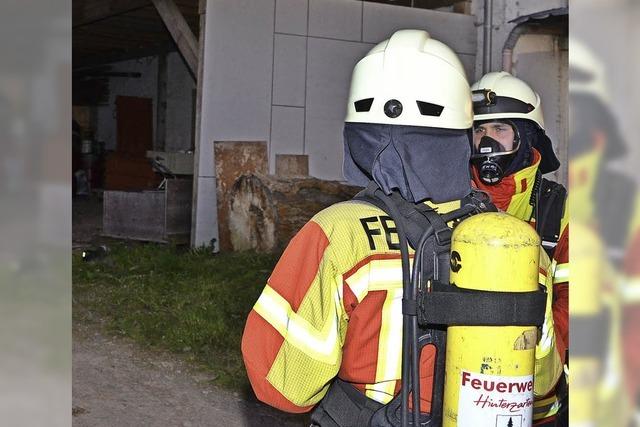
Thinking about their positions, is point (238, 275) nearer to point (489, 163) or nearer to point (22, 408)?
point (489, 163)

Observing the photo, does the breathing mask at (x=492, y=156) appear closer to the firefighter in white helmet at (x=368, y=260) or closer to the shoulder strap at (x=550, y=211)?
the shoulder strap at (x=550, y=211)

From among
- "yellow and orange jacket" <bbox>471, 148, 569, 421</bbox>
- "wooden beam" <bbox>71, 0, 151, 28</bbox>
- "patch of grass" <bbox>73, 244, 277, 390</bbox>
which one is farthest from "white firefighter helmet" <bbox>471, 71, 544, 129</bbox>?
"wooden beam" <bbox>71, 0, 151, 28</bbox>

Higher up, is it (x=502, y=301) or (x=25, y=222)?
(x=25, y=222)

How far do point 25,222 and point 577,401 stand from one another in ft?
2.35

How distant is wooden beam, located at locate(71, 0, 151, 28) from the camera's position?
11492 mm

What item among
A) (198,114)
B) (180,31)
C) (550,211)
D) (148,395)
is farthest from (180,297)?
(550,211)

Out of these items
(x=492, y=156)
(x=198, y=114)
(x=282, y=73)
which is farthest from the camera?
(x=282, y=73)

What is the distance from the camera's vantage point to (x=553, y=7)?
10.0 m

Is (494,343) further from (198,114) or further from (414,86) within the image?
(198,114)

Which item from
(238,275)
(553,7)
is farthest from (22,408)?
(553,7)

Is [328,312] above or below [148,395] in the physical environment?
above

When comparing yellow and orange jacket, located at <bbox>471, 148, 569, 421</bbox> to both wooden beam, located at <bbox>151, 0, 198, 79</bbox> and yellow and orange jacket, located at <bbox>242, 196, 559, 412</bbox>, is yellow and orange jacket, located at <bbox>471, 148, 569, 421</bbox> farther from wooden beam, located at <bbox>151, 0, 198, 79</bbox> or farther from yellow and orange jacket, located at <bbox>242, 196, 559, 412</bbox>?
wooden beam, located at <bbox>151, 0, 198, 79</bbox>

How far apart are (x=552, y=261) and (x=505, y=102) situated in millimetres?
912

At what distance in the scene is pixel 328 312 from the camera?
5.95 ft
